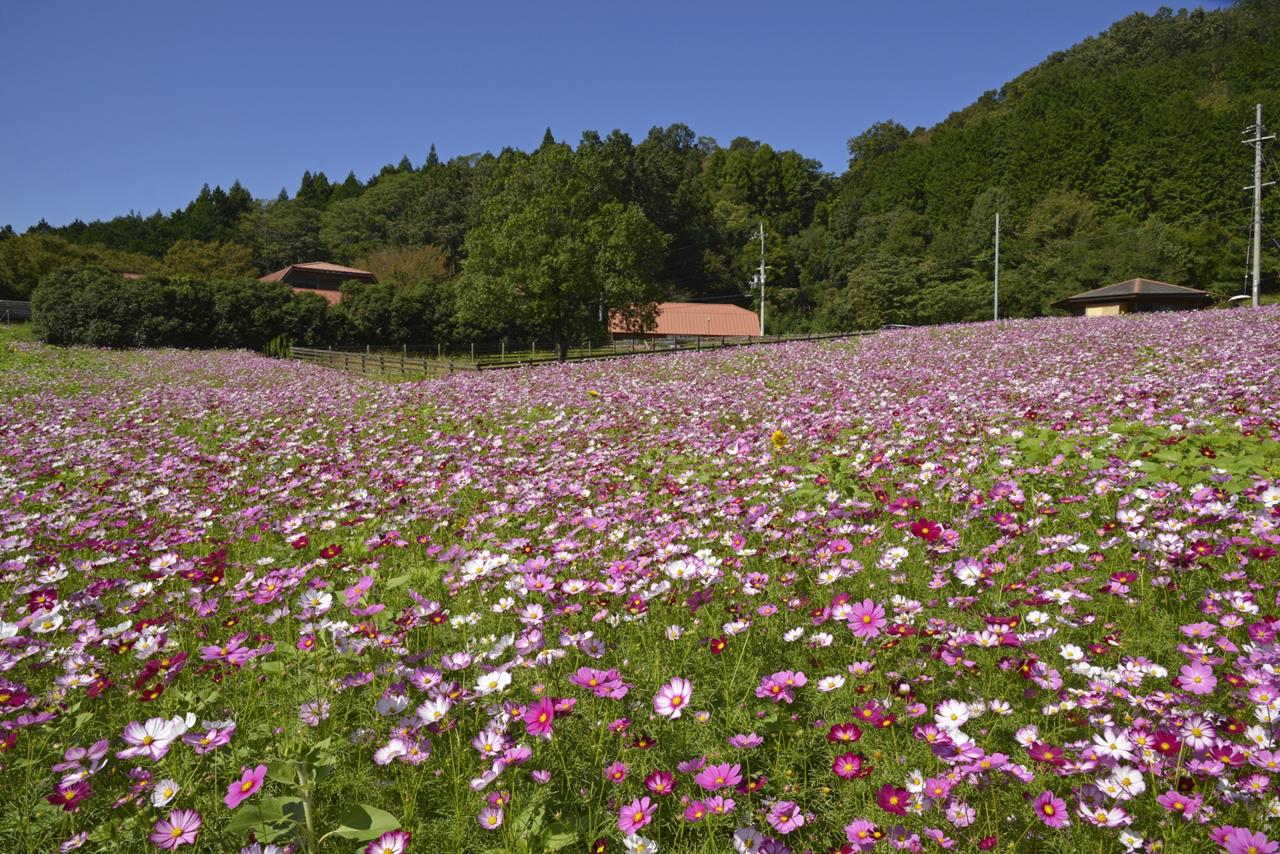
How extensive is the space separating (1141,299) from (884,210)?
3759cm

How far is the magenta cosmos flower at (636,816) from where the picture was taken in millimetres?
1653

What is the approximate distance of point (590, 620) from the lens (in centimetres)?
301

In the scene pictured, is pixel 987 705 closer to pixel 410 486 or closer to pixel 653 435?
pixel 410 486

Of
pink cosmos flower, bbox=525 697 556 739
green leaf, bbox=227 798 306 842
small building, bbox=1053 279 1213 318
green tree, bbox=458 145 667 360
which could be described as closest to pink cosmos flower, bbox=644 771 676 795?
pink cosmos flower, bbox=525 697 556 739

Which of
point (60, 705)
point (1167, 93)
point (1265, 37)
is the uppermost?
point (1265, 37)

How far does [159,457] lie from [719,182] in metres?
84.5

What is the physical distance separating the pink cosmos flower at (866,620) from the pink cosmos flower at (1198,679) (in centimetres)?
84

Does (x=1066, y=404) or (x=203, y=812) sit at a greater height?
(x=1066, y=404)

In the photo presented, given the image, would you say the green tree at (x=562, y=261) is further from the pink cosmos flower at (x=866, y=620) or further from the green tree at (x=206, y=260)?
the green tree at (x=206, y=260)

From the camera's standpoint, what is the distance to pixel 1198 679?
193 centimetres

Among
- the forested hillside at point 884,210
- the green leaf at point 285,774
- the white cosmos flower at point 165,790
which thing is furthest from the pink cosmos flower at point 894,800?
the forested hillside at point 884,210

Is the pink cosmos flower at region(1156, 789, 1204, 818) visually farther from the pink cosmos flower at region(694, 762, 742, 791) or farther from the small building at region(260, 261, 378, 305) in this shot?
the small building at region(260, 261, 378, 305)

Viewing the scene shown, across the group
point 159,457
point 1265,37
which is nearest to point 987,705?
point 159,457

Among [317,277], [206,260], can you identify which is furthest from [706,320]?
[206,260]
